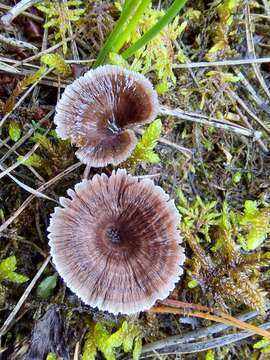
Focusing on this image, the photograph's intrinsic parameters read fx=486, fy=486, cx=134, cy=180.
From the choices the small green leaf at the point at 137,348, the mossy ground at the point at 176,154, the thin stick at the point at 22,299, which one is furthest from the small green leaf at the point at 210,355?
the thin stick at the point at 22,299

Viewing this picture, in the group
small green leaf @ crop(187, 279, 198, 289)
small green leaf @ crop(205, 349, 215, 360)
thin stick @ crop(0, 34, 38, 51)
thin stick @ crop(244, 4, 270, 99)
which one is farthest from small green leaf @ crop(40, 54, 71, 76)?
small green leaf @ crop(205, 349, 215, 360)

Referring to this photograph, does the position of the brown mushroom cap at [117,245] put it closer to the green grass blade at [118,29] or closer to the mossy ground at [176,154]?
the mossy ground at [176,154]

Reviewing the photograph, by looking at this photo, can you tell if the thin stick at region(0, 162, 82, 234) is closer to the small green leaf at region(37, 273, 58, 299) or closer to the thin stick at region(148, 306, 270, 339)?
the small green leaf at region(37, 273, 58, 299)

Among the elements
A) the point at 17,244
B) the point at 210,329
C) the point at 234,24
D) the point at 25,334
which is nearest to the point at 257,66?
the point at 234,24

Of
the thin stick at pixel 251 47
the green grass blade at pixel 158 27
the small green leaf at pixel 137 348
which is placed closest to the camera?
the green grass blade at pixel 158 27

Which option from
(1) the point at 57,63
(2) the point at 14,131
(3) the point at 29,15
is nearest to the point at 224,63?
(1) the point at 57,63
